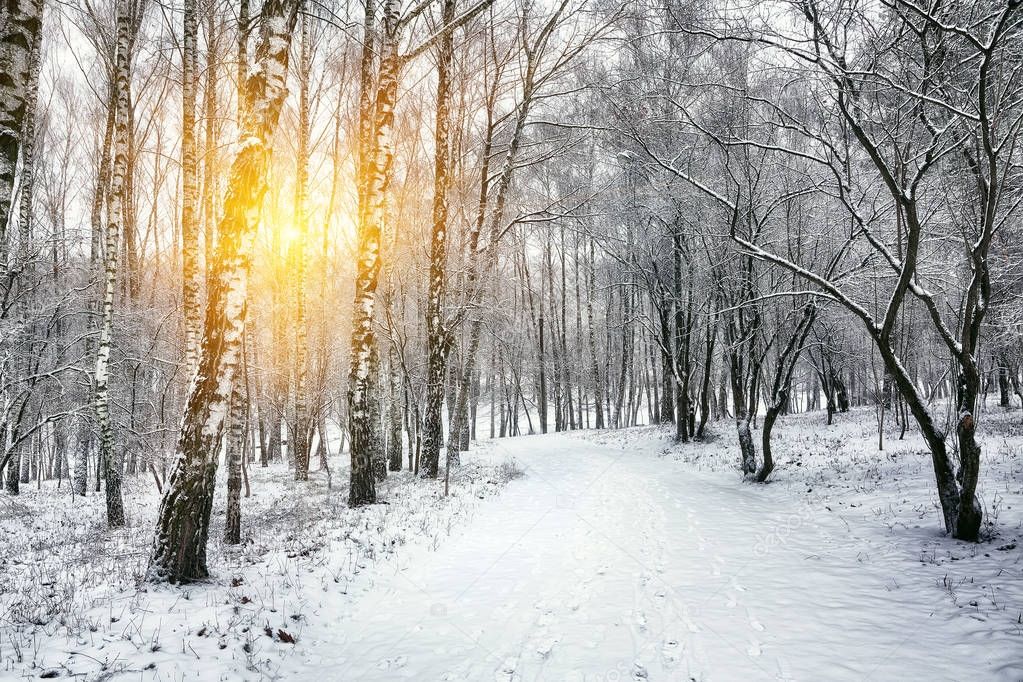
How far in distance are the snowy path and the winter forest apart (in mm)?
45

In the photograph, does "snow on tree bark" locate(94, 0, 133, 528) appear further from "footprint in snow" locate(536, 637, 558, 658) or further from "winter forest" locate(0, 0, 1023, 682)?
"footprint in snow" locate(536, 637, 558, 658)

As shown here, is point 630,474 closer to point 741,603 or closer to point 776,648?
point 741,603

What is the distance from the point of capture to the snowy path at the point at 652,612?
3.96 meters

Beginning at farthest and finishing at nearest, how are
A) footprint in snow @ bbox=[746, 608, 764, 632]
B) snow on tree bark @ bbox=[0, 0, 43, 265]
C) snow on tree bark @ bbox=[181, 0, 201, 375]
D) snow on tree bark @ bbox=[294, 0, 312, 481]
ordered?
snow on tree bark @ bbox=[294, 0, 312, 481] → snow on tree bark @ bbox=[181, 0, 201, 375] → footprint in snow @ bbox=[746, 608, 764, 632] → snow on tree bark @ bbox=[0, 0, 43, 265]

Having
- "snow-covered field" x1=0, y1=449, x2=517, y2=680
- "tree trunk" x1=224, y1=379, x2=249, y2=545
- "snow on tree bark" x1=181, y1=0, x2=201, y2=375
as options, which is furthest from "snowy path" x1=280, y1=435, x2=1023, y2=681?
"snow on tree bark" x1=181, y1=0, x2=201, y2=375

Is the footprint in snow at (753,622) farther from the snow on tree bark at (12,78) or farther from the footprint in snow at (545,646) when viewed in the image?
the snow on tree bark at (12,78)

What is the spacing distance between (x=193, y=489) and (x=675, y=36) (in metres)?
13.9

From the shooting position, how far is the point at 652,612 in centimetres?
490

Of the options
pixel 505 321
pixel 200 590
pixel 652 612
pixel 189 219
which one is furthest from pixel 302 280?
pixel 652 612

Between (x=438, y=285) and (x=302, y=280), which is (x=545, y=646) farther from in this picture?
(x=302, y=280)

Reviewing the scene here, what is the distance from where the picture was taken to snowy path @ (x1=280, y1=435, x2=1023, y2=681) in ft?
13.0

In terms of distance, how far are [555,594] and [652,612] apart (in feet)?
3.52

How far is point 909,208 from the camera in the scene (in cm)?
626

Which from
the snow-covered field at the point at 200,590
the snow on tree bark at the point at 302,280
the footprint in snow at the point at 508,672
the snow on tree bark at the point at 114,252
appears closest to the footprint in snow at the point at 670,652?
the footprint in snow at the point at 508,672
